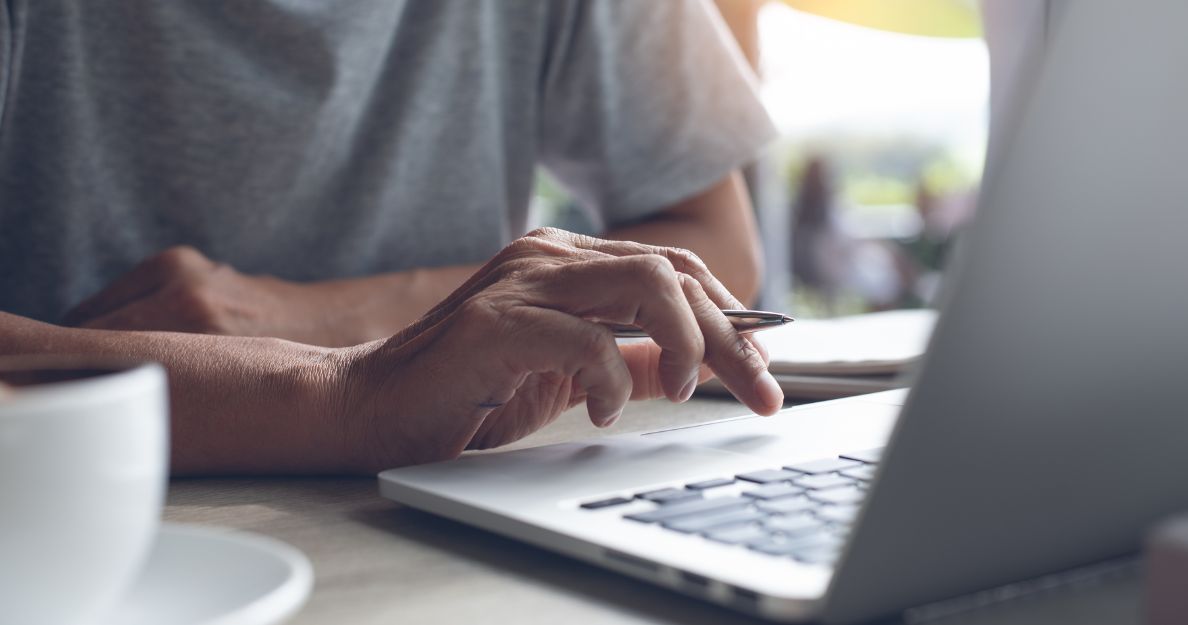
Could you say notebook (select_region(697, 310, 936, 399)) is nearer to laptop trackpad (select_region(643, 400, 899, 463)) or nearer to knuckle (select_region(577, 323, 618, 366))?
laptop trackpad (select_region(643, 400, 899, 463))

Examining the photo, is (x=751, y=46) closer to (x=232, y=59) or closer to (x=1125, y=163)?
(x=232, y=59)

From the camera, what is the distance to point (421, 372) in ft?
1.97

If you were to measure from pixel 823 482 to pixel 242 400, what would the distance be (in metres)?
0.35

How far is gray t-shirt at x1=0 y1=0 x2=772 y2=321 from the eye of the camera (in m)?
1.13

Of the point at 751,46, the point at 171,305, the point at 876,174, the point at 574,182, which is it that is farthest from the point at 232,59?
the point at 876,174

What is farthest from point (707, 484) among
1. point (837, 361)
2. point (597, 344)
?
point (837, 361)

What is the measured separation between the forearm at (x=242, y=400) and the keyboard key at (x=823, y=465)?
0.26m

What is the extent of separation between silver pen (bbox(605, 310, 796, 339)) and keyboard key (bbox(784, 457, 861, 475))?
0.13 metres

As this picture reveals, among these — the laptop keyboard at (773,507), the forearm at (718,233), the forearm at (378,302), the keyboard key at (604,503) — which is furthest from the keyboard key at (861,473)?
the forearm at (718,233)

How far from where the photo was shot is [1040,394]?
1.03 feet

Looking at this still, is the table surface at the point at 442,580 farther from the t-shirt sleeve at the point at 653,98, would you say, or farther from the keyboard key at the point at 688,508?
the t-shirt sleeve at the point at 653,98

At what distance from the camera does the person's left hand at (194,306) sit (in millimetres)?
940

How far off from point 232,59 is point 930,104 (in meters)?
7.78

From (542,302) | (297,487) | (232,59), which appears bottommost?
(297,487)
